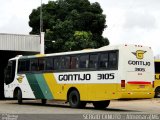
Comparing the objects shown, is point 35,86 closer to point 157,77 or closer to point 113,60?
point 113,60

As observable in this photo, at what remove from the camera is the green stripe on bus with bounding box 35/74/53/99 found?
28.6 metres

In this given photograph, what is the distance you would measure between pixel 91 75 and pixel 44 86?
15.1ft

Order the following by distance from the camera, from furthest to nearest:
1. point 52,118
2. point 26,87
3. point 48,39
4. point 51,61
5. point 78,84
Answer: point 48,39
point 26,87
point 51,61
point 78,84
point 52,118

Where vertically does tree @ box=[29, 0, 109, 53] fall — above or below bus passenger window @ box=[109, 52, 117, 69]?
above

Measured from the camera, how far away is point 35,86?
2959 cm

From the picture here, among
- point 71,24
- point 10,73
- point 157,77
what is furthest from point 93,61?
point 71,24

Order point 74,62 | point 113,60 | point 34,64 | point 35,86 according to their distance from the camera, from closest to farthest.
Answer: point 113,60 → point 74,62 → point 35,86 → point 34,64

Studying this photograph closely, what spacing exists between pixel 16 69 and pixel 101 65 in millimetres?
8888

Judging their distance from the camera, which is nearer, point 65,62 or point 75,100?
point 75,100

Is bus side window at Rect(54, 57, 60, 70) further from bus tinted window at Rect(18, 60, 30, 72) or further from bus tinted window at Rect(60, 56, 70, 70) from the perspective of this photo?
bus tinted window at Rect(18, 60, 30, 72)

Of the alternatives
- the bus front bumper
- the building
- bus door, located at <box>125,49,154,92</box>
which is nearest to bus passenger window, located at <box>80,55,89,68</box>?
bus door, located at <box>125,49,154,92</box>

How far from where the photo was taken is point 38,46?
38625mm

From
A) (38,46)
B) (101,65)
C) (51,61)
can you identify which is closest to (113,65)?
(101,65)

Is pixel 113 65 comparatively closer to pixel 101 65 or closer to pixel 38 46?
pixel 101 65
